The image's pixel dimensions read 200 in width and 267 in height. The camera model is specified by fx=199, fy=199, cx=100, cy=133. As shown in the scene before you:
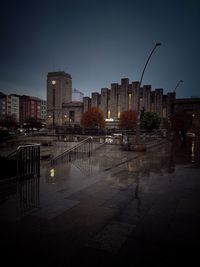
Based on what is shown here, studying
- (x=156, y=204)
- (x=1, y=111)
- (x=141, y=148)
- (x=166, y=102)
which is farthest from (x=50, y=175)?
(x=1, y=111)

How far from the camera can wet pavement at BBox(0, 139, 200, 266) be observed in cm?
310

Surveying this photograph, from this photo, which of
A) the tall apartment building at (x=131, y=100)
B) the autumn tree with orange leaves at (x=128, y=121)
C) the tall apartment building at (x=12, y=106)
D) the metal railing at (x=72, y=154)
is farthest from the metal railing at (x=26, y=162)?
the tall apartment building at (x=12, y=106)

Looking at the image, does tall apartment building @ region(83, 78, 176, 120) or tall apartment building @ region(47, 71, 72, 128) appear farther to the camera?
tall apartment building @ region(47, 71, 72, 128)

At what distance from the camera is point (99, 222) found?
13.7 ft

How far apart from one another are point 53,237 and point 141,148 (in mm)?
13941

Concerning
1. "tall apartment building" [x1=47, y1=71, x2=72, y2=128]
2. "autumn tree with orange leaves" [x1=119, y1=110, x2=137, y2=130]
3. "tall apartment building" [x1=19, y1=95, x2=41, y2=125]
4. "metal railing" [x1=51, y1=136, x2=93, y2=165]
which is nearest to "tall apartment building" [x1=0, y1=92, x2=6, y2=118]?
"tall apartment building" [x1=19, y1=95, x2=41, y2=125]

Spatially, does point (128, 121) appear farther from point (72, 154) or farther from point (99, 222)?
point (99, 222)

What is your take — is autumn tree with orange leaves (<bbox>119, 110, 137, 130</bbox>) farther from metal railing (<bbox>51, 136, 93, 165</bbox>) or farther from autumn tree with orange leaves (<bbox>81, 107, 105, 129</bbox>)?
metal railing (<bbox>51, 136, 93, 165</bbox>)

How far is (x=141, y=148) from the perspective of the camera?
16812 millimetres

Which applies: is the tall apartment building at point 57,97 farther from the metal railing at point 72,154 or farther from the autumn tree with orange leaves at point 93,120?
the metal railing at point 72,154

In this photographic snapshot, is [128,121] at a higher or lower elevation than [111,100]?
lower

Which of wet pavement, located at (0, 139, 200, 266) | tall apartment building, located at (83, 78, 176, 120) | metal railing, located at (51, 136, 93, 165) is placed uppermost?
tall apartment building, located at (83, 78, 176, 120)

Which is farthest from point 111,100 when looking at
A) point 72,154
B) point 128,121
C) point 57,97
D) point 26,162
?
point 26,162

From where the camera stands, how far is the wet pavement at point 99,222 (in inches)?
122
